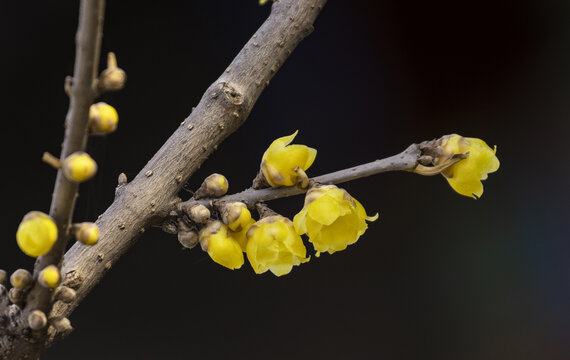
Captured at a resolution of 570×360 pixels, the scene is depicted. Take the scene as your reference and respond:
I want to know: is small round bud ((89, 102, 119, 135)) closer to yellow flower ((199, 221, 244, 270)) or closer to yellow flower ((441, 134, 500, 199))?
yellow flower ((199, 221, 244, 270))

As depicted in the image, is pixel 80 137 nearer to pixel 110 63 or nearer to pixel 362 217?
pixel 110 63

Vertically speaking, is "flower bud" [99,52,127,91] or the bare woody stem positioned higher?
the bare woody stem

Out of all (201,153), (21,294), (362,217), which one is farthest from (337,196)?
(21,294)

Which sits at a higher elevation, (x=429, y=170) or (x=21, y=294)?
(x=429, y=170)

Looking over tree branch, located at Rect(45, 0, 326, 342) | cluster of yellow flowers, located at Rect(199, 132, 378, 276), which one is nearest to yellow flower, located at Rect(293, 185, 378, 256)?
cluster of yellow flowers, located at Rect(199, 132, 378, 276)

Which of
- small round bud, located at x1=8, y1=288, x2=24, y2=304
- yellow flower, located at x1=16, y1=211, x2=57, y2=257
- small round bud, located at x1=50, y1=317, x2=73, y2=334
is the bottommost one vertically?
small round bud, located at x1=50, y1=317, x2=73, y2=334

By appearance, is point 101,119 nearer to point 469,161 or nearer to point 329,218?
point 329,218

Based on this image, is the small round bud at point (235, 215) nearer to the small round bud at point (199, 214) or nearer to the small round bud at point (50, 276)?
the small round bud at point (199, 214)
